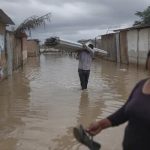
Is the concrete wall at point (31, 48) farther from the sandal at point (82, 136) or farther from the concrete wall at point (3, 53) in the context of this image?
the sandal at point (82, 136)

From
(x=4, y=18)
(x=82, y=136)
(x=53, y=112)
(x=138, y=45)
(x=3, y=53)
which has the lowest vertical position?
(x=53, y=112)

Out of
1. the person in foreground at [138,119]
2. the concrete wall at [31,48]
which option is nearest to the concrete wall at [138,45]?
the person in foreground at [138,119]

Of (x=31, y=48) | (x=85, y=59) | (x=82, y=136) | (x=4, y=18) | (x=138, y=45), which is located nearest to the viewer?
(x=82, y=136)

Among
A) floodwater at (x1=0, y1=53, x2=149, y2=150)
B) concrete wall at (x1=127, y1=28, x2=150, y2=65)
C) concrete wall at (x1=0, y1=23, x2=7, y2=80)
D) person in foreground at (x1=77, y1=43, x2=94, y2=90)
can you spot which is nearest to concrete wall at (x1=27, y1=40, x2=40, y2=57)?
concrete wall at (x1=127, y1=28, x2=150, y2=65)

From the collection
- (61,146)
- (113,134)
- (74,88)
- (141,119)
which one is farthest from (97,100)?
(141,119)

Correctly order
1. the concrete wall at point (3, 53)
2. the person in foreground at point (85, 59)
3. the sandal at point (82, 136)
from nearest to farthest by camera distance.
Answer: the sandal at point (82, 136)
the person in foreground at point (85, 59)
the concrete wall at point (3, 53)

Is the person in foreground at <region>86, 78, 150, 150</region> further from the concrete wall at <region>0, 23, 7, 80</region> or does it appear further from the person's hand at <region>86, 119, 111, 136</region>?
the concrete wall at <region>0, 23, 7, 80</region>

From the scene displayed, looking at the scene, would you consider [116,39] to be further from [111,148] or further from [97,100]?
[111,148]

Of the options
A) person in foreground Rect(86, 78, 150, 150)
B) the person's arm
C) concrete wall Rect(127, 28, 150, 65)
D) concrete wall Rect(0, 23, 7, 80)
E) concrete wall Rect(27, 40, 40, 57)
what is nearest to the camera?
person in foreground Rect(86, 78, 150, 150)

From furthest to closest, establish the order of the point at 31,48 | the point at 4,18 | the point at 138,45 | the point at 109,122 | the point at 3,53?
the point at 31,48, the point at 138,45, the point at 3,53, the point at 4,18, the point at 109,122

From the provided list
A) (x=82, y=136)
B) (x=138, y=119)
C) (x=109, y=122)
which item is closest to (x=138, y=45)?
(x=109, y=122)

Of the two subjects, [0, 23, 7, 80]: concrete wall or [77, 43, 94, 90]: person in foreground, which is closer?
[77, 43, 94, 90]: person in foreground

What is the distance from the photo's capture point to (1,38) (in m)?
18.9

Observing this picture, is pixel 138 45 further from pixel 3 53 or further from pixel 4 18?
pixel 4 18
